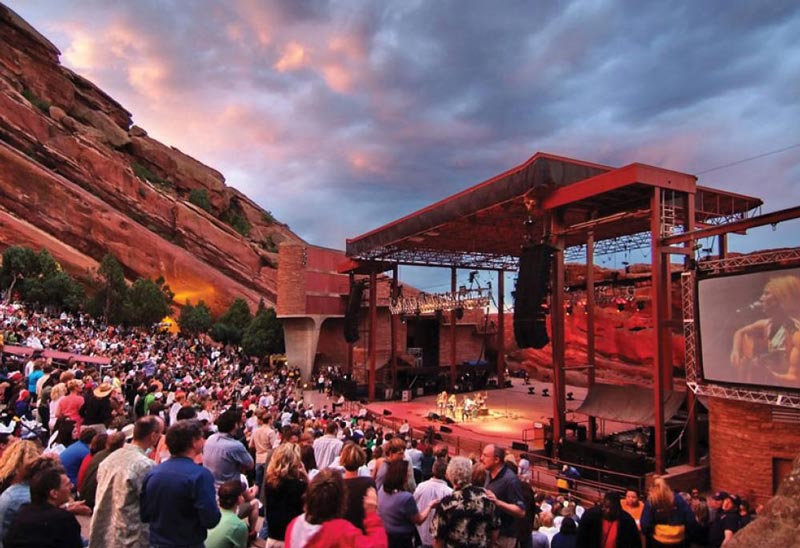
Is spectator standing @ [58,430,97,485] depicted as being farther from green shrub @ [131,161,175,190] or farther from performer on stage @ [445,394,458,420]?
green shrub @ [131,161,175,190]

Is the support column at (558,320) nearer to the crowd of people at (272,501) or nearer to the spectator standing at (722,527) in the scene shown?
the spectator standing at (722,527)

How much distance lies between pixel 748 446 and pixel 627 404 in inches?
141

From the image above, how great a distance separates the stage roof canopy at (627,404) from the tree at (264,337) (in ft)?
81.1

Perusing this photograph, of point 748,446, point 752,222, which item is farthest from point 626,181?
point 748,446

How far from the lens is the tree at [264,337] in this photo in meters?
36.1

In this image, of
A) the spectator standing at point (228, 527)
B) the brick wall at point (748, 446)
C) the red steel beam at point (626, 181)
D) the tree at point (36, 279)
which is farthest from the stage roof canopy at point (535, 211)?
the tree at point (36, 279)

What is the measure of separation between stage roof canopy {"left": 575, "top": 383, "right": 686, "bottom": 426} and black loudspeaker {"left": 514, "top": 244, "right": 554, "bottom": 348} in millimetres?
2791

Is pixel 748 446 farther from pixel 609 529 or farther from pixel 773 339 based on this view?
pixel 609 529

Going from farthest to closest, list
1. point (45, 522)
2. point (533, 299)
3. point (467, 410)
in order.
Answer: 1. point (467, 410)
2. point (533, 299)
3. point (45, 522)

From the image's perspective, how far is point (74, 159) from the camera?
4644cm

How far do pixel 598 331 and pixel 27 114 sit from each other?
4971 cm

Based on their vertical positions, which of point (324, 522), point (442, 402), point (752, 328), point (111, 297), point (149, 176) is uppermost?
point (149, 176)

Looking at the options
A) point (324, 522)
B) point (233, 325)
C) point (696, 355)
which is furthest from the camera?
point (233, 325)

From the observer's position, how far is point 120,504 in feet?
11.8
